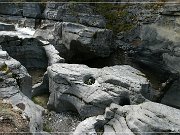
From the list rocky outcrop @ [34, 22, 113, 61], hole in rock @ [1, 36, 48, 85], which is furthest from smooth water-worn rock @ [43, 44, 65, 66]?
rocky outcrop @ [34, 22, 113, 61]

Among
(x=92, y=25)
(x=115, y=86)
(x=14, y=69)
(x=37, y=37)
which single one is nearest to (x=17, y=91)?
(x=14, y=69)

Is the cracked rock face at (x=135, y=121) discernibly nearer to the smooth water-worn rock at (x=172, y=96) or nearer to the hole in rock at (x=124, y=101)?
the hole in rock at (x=124, y=101)

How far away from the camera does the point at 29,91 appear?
1750 cm

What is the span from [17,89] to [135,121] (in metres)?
5.46

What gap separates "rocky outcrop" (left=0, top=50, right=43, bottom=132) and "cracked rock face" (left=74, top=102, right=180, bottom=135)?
2.03m

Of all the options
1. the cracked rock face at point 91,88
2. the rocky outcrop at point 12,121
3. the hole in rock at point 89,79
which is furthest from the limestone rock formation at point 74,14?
the rocky outcrop at point 12,121

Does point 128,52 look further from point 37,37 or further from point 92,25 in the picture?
point 37,37

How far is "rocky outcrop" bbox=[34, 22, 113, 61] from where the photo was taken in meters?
23.2

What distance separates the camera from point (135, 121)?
45.8 ft

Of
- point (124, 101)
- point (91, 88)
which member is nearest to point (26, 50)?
point (91, 88)

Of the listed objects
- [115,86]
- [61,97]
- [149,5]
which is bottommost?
[61,97]

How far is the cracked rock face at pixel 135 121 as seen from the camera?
13578 millimetres

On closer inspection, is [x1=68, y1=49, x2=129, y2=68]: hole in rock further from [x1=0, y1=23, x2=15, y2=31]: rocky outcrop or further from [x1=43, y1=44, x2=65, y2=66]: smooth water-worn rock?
[x1=0, y1=23, x2=15, y2=31]: rocky outcrop

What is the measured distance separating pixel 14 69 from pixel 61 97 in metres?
2.88
